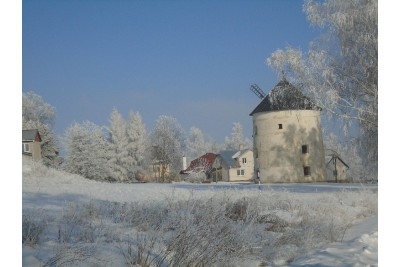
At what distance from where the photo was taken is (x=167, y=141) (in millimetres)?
9773

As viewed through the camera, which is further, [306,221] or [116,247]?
[306,221]

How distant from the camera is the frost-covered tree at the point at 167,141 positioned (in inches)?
352

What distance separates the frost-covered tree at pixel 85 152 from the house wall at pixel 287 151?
7.49m

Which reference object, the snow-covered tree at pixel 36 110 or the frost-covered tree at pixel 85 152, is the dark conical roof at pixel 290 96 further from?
the snow-covered tree at pixel 36 110

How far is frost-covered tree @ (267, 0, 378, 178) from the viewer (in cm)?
986

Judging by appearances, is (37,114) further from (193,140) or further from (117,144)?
(193,140)

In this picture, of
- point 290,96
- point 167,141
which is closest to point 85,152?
point 167,141

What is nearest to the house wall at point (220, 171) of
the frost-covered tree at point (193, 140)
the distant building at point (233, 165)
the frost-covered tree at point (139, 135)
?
the distant building at point (233, 165)

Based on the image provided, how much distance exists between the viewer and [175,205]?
5.89 metres
